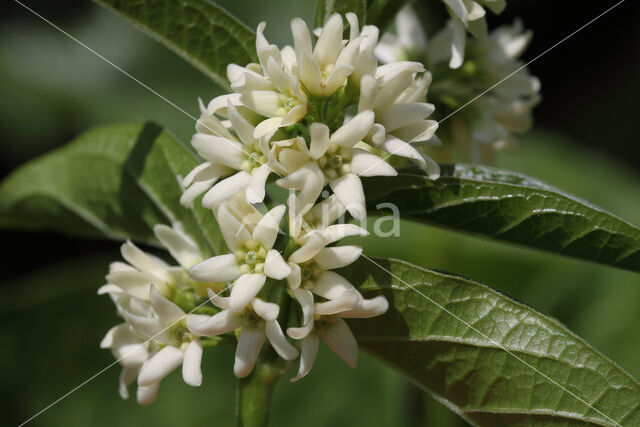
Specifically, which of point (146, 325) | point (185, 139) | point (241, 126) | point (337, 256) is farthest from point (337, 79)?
point (185, 139)

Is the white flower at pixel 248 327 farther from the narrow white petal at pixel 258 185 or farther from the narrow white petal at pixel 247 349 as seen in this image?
the narrow white petal at pixel 258 185

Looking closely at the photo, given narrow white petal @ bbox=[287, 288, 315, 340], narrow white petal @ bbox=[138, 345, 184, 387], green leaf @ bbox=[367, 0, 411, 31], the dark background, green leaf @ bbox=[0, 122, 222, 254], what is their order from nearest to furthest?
narrow white petal @ bbox=[287, 288, 315, 340], narrow white petal @ bbox=[138, 345, 184, 387], green leaf @ bbox=[367, 0, 411, 31], green leaf @ bbox=[0, 122, 222, 254], the dark background

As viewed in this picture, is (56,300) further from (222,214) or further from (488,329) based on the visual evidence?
(488,329)

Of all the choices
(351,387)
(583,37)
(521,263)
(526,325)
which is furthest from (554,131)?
(526,325)

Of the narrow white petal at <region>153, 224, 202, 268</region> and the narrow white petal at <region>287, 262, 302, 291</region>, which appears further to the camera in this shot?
the narrow white petal at <region>153, 224, 202, 268</region>

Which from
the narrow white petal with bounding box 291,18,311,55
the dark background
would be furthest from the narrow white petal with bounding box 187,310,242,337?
the dark background

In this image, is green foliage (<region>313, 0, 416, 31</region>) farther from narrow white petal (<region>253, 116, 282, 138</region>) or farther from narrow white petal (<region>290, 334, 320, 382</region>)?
narrow white petal (<region>290, 334, 320, 382</region>)

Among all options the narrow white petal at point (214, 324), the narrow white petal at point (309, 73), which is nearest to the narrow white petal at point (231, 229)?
the narrow white petal at point (214, 324)
